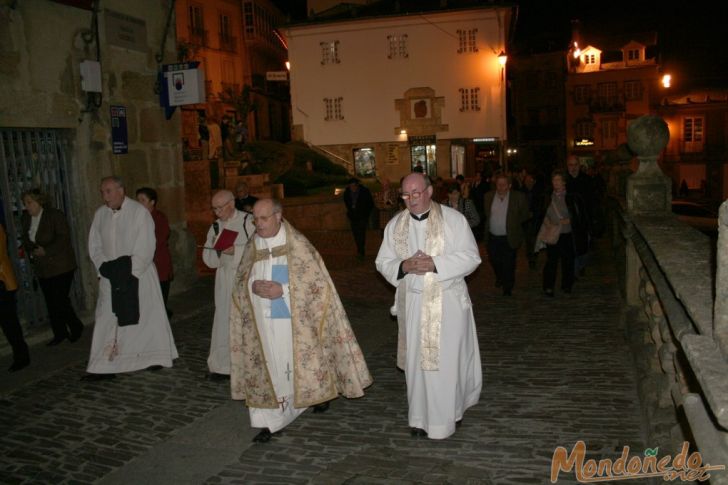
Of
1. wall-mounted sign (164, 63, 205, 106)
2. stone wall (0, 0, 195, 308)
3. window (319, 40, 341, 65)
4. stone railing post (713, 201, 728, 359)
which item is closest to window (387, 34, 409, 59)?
window (319, 40, 341, 65)

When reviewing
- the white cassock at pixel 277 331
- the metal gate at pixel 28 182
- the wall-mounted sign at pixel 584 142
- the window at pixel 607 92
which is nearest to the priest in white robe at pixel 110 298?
the metal gate at pixel 28 182

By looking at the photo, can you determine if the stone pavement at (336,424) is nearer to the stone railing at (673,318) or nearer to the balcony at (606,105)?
the stone railing at (673,318)

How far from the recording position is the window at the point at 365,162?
39.7 metres

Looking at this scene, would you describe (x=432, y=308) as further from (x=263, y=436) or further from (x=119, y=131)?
(x=119, y=131)

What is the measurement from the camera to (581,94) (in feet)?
180

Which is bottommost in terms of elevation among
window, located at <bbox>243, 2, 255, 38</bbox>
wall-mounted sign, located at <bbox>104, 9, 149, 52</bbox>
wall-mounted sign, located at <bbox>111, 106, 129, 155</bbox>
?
wall-mounted sign, located at <bbox>111, 106, 129, 155</bbox>

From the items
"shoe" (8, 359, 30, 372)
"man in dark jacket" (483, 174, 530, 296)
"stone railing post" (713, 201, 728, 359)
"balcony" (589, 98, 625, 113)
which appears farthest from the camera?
"balcony" (589, 98, 625, 113)

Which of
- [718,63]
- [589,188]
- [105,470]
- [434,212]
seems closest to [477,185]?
[589,188]

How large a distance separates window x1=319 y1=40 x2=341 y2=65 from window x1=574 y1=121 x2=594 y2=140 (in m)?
25.2

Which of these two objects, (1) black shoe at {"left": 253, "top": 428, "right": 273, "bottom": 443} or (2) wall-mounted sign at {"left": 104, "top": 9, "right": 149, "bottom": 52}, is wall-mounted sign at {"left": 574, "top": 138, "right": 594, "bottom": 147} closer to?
(2) wall-mounted sign at {"left": 104, "top": 9, "right": 149, "bottom": 52}

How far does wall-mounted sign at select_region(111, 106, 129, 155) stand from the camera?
978 centimetres

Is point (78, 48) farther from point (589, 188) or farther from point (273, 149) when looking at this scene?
point (273, 149)

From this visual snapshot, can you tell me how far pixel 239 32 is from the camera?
4612 cm

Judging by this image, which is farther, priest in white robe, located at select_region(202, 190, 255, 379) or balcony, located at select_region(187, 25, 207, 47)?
balcony, located at select_region(187, 25, 207, 47)
